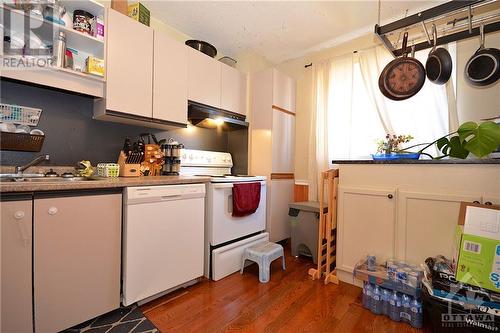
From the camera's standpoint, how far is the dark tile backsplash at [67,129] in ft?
4.86

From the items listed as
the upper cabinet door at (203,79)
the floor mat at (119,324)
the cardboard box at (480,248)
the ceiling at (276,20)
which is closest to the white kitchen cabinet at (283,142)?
the upper cabinet door at (203,79)

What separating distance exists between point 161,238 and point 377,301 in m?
1.53

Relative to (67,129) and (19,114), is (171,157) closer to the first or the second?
(67,129)

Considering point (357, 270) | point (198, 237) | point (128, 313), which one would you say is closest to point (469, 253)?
point (357, 270)

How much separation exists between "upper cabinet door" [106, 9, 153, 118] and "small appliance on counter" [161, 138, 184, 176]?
35 cm

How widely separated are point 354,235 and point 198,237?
131 centimetres

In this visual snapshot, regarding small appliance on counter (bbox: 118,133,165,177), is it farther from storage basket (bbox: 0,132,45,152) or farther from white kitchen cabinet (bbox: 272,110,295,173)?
white kitchen cabinet (bbox: 272,110,295,173)

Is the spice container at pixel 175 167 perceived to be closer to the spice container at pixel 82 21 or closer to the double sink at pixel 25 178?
the double sink at pixel 25 178

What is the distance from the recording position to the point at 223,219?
6.51ft

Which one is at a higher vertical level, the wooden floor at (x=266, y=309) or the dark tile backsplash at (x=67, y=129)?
the dark tile backsplash at (x=67, y=129)

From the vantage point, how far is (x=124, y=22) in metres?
1.71

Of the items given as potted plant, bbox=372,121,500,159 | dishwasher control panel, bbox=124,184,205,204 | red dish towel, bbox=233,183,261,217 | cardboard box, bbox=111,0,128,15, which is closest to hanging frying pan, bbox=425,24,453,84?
potted plant, bbox=372,121,500,159

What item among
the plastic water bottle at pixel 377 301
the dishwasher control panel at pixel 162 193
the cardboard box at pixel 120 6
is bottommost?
the plastic water bottle at pixel 377 301

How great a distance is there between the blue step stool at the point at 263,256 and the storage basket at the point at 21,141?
178 cm
